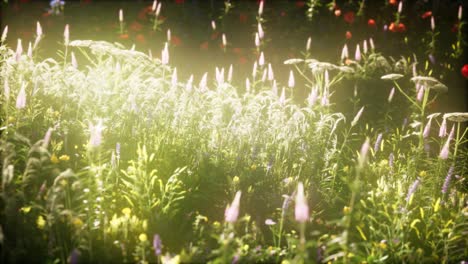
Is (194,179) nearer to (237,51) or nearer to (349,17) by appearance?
(237,51)

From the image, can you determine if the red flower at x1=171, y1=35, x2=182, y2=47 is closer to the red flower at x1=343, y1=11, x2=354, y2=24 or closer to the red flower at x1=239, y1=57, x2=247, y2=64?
the red flower at x1=239, y1=57, x2=247, y2=64

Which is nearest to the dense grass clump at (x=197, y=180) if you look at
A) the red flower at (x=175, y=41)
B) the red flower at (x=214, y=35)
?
the red flower at (x=175, y=41)

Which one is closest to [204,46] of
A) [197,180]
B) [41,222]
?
[197,180]

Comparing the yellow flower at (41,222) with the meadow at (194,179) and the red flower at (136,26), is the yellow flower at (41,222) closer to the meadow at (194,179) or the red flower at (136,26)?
the meadow at (194,179)

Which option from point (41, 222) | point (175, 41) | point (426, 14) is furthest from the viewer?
point (426, 14)

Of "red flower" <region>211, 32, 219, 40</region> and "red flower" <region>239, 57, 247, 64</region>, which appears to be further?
"red flower" <region>211, 32, 219, 40</region>

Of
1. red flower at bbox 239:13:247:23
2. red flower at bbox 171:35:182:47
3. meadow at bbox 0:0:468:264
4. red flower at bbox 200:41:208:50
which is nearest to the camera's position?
meadow at bbox 0:0:468:264

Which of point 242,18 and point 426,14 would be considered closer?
point 426,14

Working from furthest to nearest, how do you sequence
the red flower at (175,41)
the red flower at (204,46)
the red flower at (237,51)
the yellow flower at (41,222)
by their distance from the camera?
the red flower at (204,46)
the red flower at (237,51)
the red flower at (175,41)
the yellow flower at (41,222)

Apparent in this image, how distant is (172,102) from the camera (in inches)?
140

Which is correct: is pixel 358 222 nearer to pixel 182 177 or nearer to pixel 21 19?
pixel 182 177

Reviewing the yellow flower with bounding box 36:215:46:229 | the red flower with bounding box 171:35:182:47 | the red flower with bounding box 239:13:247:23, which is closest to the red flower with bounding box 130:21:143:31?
the red flower with bounding box 171:35:182:47

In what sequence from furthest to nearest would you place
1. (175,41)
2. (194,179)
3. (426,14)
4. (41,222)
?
1. (426,14)
2. (175,41)
3. (194,179)
4. (41,222)

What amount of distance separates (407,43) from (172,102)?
4.24 metres
